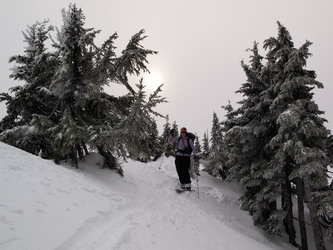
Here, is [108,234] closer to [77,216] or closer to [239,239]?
[77,216]

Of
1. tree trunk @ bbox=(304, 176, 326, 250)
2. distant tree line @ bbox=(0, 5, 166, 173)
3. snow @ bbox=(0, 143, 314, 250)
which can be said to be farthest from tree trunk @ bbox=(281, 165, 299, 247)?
distant tree line @ bbox=(0, 5, 166, 173)

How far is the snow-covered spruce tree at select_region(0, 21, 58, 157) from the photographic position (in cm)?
1014

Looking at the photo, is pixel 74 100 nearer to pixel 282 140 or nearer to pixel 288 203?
pixel 282 140

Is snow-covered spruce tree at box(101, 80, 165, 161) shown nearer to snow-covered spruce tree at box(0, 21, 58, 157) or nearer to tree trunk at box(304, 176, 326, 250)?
snow-covered spruce tree at box(0, 21, 58, 157)

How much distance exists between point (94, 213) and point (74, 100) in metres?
5.97

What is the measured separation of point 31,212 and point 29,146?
580 centimetres

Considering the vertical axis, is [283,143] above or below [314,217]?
above

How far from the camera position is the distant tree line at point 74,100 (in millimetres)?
9328

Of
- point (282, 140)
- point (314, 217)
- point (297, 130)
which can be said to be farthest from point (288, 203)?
point (297, 130)

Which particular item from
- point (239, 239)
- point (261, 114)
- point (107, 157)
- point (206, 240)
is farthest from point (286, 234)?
point (107, 157)

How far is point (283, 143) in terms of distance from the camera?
11.6 metres

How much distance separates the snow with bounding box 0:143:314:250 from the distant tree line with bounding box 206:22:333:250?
246cm

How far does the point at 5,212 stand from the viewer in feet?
16.3

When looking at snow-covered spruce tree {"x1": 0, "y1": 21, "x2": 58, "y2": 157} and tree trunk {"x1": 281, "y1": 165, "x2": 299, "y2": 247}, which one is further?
tree trunk {"x1": 281, "y1": 165, "x2": 299, "y2": 247}
